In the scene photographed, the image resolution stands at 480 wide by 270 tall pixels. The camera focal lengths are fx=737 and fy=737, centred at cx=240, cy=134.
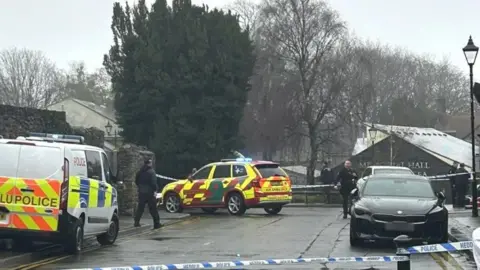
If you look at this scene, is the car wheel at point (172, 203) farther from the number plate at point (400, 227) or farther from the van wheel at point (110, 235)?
the number plate at point (400, 227)

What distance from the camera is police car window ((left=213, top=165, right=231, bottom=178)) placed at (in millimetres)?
24562

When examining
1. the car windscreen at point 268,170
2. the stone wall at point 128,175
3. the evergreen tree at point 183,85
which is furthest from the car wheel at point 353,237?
the evergreen tree at point 183,85

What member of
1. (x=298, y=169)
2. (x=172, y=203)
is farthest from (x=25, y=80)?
(x=172, y=203)

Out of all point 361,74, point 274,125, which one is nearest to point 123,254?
point 274,125

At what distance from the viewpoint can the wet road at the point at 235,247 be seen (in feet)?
39.1

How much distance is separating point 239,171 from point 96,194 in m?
10.5

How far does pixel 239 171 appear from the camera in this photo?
24359 millimetres

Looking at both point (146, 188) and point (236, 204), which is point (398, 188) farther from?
point (236, 204)

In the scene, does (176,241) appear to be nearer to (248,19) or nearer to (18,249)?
(18,249)

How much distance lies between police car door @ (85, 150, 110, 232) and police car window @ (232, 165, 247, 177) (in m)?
9.68

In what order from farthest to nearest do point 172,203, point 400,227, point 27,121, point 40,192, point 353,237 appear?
point 172,203 < point 27,121 < point 353,237 < point 400,227 < point 40,192

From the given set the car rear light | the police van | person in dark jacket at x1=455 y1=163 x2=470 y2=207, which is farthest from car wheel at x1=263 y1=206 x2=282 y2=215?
the car rear light

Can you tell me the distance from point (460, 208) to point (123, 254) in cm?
1676

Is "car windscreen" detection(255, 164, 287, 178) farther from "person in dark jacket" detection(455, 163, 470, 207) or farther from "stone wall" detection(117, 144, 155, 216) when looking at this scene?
"person in dark jacket" detection(455, 163, 470, 207)
